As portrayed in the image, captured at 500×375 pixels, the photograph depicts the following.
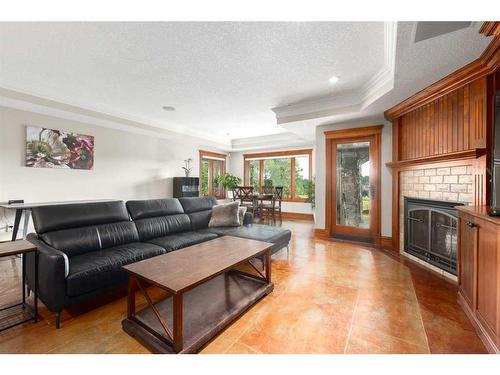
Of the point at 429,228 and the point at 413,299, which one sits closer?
the point at 413,299

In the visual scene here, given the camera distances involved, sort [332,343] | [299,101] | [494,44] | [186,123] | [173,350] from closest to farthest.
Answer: [173,350] → [332,343] → [494,44] → [299,101] → [186,123]

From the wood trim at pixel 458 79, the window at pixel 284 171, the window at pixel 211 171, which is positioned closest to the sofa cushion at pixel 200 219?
the wood trim at pixel 458 79

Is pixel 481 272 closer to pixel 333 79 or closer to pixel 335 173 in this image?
pixel 333 79

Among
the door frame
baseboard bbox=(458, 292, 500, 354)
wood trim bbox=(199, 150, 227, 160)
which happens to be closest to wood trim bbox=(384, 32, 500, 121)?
the door frame

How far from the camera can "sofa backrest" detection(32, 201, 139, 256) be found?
2.12 meters

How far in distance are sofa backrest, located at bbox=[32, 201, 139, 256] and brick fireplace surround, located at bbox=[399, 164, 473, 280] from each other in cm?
386

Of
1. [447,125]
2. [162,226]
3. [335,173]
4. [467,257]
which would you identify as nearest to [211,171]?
[335,173]

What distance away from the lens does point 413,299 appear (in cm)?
215

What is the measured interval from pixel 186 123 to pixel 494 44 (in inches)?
199

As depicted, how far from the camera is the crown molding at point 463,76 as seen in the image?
1.81 meters

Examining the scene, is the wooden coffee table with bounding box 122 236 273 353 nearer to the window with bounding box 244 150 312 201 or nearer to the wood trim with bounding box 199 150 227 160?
the window with bounding box 244 150 312 201

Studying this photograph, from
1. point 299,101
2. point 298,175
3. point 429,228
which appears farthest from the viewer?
point 298,175
